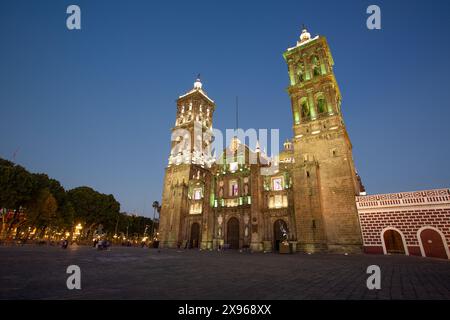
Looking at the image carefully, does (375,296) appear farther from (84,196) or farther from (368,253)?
(84,196)

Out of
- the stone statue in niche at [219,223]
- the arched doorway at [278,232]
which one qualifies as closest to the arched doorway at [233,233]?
the stone statue in niche at [219,223]

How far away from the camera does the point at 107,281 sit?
6859 mm

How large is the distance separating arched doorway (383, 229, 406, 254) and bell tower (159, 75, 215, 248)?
80.2ft

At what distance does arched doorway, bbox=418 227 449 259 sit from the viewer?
20781 millimetres

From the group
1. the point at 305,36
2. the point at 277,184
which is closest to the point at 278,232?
the point at 277,184

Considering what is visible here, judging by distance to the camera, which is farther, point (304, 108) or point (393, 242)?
point (304, 108)

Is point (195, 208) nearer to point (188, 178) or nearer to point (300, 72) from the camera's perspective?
point (188, 178)

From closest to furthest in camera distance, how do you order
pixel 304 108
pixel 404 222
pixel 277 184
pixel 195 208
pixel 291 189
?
1. pixel 404 222
2. pixel 291 189
3. pixel 277 184
4. pixel 304 108
5. pixel 195 208

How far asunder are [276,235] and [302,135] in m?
15.0

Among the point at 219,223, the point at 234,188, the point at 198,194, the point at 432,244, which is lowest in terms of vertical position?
the point at 432,244

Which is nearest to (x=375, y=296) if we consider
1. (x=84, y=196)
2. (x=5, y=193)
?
(x=5, y=193)

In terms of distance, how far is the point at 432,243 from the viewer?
70.4ft

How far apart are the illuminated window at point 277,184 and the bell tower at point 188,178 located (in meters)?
11.8

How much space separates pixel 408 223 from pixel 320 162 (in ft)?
37.5
